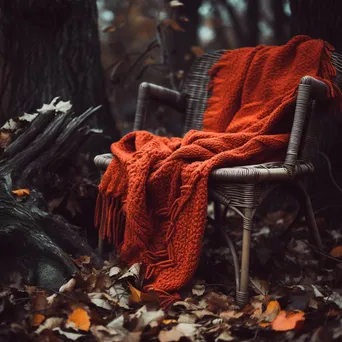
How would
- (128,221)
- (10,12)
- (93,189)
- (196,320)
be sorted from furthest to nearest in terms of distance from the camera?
(10,12) < (93,189) < (128,221) < (196,320)

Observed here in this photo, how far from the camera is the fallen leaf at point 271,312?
5.21ft

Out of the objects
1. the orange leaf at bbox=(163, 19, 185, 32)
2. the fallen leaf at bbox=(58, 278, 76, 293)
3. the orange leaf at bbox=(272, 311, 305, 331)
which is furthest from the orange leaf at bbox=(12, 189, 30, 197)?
the orange leaf at bbox=(163, 19, 185, 32)

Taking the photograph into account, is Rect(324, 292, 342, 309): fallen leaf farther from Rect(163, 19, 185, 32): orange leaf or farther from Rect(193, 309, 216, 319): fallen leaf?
Rect(163, 19, 185, 32): orange leaf

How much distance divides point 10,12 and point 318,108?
1844 mm

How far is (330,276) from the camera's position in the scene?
6.52 ft

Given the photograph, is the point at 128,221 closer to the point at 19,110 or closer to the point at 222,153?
the point at 222,153

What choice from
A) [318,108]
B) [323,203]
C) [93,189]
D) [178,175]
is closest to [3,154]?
[93,189]

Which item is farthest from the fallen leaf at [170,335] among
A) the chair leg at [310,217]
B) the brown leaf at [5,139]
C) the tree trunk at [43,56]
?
the tree trunk at [43,56]

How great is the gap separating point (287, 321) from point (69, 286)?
770 millimetres

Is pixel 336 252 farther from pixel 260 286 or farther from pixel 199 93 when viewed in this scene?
pixel 199 93

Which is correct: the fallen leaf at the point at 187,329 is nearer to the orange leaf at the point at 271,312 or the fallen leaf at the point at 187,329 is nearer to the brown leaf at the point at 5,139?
the orange leaf at the point at 271,312

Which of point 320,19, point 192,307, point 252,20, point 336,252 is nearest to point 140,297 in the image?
point 192,307

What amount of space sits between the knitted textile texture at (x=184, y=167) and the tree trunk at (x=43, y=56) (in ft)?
2.72

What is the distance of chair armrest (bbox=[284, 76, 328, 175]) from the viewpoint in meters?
1.85
